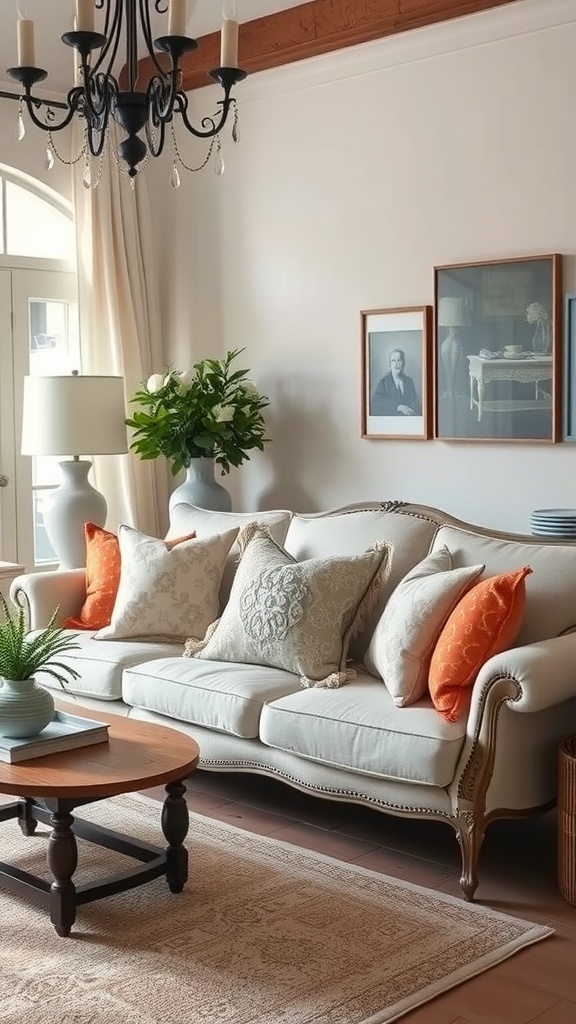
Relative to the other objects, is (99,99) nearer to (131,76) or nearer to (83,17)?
(131,76)

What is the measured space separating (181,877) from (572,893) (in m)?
1.07

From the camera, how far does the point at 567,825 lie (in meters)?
3.29

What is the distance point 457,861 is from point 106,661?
1.46m

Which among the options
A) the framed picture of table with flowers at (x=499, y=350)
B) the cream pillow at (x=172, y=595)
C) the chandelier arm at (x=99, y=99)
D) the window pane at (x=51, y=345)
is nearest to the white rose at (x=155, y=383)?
the window pane at (x=51, y=345)

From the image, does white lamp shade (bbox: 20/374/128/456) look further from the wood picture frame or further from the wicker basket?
the wicker basket

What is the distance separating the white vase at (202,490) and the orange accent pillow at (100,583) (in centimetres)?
65

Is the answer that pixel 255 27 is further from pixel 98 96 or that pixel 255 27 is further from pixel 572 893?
pixel 572 893

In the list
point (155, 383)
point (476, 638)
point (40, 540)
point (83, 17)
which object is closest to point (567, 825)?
point (476, 638)

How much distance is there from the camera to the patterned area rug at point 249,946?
8.82 feet

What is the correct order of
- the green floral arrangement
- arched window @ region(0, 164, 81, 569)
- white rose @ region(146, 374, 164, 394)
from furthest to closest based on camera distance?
arched window @ region(0, 164, 81, 569) → white rose @ region(146, 374, 164, 394) → the green floral arrangement

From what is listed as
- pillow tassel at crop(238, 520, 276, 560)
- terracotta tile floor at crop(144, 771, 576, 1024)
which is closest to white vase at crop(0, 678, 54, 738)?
terracotta tile floor at crop(144, 771, 576, 1024)

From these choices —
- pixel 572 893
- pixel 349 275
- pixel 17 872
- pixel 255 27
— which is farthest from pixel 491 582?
pixel 255 27

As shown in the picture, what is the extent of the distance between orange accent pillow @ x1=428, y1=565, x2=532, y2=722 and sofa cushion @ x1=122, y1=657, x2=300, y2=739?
63cm

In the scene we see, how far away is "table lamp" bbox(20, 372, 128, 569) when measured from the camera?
17.4ft
